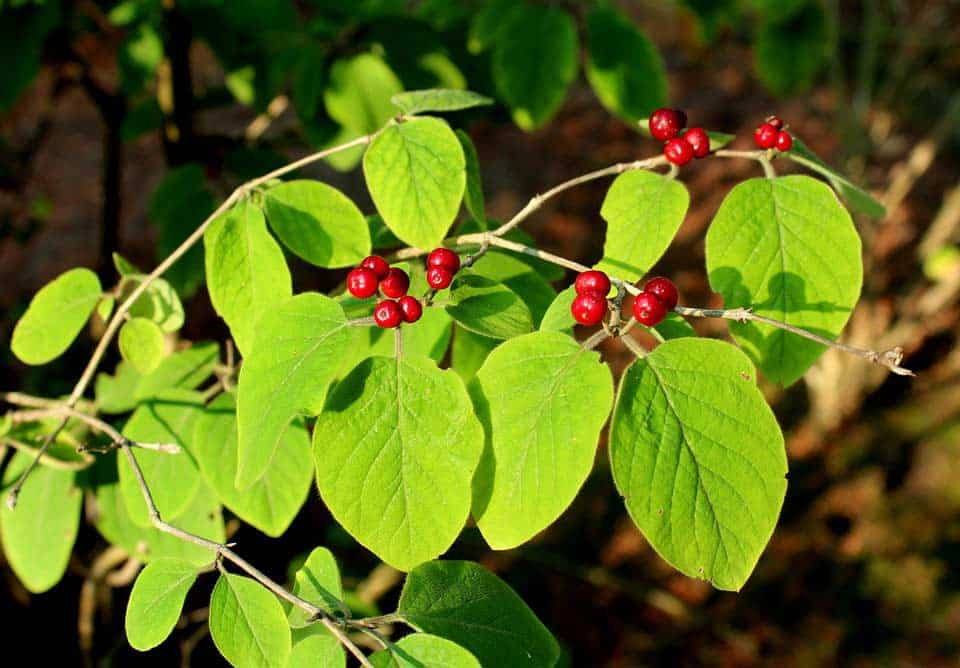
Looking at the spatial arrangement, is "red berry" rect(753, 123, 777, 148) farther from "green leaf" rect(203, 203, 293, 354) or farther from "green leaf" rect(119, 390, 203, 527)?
"green leaf" rect(119, 390, 203, 527)

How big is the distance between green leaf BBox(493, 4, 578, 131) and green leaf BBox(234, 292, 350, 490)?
1.07 metres

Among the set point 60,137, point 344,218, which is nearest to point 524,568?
point 344,218

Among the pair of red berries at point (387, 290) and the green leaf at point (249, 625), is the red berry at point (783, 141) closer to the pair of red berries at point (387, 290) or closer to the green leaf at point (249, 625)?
the pair of red berries at point (387, 290)

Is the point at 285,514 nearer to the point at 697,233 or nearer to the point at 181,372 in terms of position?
the point at 181,372

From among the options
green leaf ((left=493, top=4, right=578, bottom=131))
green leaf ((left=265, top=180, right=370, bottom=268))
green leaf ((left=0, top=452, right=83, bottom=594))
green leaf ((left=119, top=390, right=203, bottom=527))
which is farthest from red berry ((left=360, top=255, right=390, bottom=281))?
green leaf ((left=493, top=4, right=578, bottom=131))

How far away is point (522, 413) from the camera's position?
858 mm

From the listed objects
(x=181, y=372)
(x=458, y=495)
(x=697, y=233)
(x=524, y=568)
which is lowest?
(x=524, y=568)

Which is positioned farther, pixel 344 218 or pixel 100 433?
pixel 100 433

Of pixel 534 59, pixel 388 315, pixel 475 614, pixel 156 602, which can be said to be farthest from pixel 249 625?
pixel 534 59

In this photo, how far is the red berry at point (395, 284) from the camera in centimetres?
95

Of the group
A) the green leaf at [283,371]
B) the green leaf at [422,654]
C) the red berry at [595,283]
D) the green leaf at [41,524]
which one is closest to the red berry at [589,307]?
the red berry at [595,283]

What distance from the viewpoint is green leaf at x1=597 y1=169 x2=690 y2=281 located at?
1027mm

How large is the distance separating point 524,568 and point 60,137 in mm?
4647

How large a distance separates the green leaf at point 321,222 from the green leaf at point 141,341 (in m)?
0.27
